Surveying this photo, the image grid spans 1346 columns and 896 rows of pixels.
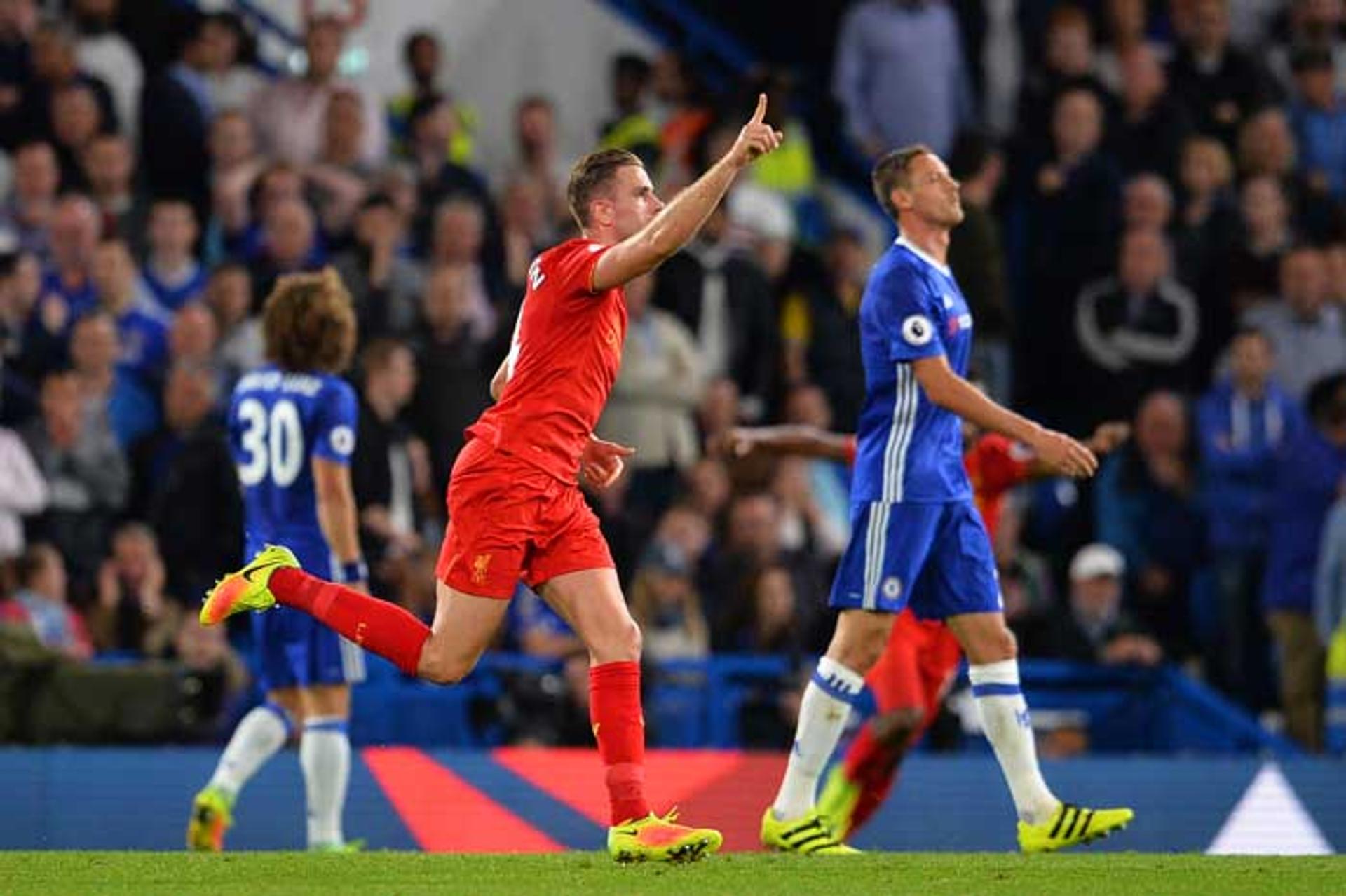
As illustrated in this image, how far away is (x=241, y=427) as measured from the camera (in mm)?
12031

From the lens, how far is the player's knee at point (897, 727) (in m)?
12.0

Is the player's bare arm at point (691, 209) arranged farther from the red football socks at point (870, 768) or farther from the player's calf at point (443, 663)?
the red football socks at point (870, 768)

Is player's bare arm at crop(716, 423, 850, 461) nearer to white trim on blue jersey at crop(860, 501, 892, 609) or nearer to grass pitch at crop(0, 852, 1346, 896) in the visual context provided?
white trim on blue jersey at crop(860, 501, 892, 609)

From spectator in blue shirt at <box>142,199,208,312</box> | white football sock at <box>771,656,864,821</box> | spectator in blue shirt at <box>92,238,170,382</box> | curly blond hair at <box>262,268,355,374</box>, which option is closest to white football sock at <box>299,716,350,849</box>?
curly blond hair at <box>262,268,355,374</box>

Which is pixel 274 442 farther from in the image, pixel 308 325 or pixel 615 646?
pixel 615 646

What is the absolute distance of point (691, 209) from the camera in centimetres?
896

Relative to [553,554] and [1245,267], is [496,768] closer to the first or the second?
[553,554]

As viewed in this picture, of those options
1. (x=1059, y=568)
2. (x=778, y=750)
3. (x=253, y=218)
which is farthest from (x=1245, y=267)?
(x=253, y=218)

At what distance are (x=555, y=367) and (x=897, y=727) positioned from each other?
3050 millimetres

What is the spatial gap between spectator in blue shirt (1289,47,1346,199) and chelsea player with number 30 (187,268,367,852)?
31.4ft

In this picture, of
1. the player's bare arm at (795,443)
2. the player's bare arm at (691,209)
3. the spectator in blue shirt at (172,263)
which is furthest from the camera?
the spectator in blue shirt at (172,263)

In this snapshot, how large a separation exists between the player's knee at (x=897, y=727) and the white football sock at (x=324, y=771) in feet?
7.27

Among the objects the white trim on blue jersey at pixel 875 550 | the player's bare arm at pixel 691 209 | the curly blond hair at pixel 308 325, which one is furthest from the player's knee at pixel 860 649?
the curly blond hair at pixel 308 325

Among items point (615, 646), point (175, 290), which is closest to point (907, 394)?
point (615, 646)
